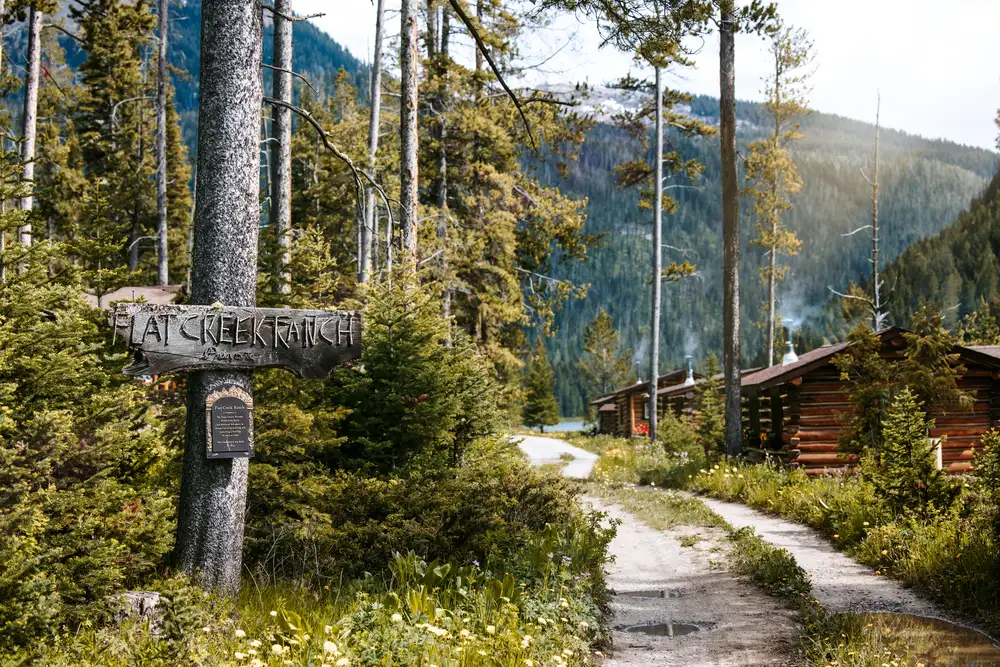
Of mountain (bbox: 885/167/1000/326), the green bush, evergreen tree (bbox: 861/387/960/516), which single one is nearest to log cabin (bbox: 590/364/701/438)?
evergreen tree (bbox: 861/387/960/516)

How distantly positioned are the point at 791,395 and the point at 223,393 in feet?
61.8

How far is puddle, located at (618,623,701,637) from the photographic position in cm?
760

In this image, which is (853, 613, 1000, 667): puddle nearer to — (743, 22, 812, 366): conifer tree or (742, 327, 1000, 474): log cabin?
(742, 327, 1000, 474): log cabin

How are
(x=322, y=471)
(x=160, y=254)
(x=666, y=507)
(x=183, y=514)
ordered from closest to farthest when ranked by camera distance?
(x=183, y=514) < (x=322, y=471) < (x=666, y=507) < (x=160, y=254)

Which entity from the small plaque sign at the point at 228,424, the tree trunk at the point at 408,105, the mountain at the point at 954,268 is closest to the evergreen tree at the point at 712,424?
the tree trunk at the point at 408,105

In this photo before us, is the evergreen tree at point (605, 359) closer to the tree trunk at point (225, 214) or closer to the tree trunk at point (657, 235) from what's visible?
the tree trunk at point (657, 235)

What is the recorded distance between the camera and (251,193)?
20.9 ft

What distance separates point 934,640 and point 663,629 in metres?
2.35

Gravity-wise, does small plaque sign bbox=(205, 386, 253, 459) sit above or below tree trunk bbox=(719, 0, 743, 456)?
below

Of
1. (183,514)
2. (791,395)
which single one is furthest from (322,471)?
(791,395)

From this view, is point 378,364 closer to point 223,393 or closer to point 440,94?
point 223,393

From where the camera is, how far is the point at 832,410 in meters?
21.3

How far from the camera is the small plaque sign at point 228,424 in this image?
6.02 meters

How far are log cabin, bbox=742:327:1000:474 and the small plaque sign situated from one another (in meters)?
17.0
